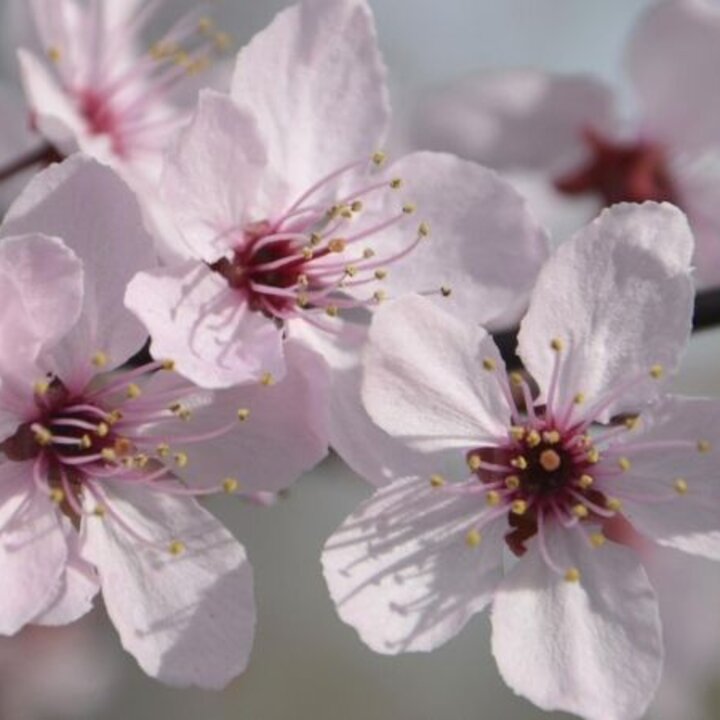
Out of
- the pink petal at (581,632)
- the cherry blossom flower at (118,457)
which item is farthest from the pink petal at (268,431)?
the pink petal at (581,632)

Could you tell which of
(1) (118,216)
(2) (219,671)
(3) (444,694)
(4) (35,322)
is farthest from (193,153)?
(3) (444,694)

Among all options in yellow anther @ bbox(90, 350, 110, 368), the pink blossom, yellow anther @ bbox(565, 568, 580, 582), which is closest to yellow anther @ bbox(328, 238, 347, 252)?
the pink blossom

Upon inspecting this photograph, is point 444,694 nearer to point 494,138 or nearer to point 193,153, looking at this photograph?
point 494,138

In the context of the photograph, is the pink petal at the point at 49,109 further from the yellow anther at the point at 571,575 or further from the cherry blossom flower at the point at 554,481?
the yellow anther at the point at 571,575

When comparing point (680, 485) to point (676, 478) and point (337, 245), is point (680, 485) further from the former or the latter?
point (337, 245)

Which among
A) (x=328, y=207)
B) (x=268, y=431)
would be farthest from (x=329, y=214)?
(x=268, y=431)

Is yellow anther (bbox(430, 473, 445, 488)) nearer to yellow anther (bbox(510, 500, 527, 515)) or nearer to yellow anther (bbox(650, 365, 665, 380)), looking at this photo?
yellow anther (bbox(510, 500, 527, 515))
